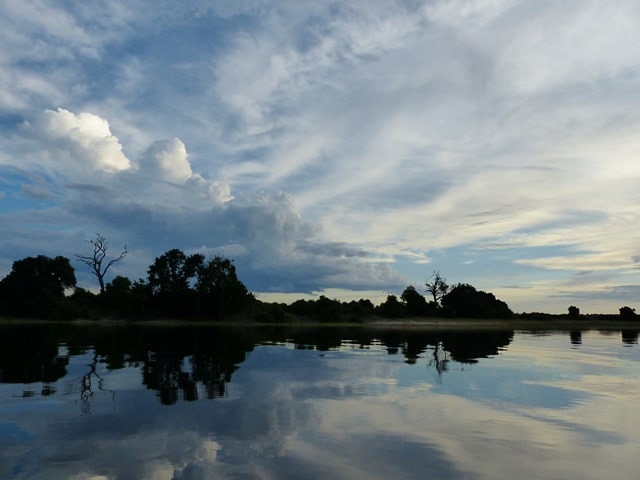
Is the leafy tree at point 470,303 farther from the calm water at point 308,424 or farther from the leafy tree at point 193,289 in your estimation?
the calm water at point 308,424

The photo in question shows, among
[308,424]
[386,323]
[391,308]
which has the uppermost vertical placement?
[391,308]

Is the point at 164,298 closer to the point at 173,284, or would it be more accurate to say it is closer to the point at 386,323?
the point at 173,284

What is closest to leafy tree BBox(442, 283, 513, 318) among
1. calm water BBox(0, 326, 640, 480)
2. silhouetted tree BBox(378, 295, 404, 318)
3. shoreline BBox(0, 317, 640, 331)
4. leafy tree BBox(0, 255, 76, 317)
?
shoreline BBox(0, 317, 640, 331)

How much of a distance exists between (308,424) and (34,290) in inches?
4467

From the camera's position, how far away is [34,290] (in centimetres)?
10775

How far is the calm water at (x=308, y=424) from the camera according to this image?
418 inches

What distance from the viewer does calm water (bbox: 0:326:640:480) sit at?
10625 mm

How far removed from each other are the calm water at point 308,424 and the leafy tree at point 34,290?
301ft

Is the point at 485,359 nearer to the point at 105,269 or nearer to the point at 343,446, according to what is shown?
the point at 343,446

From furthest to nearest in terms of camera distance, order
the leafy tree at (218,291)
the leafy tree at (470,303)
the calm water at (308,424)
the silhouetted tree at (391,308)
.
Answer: the leafy tree at (470,303) < the silhouetted tree at (391,308) < the leafy tree at (218,291) < the calm water at (308,424)

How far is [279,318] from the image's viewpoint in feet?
449

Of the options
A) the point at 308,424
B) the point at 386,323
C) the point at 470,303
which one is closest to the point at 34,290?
the point at 386,323

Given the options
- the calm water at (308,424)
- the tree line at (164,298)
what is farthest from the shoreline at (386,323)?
the calm water at (308,424)

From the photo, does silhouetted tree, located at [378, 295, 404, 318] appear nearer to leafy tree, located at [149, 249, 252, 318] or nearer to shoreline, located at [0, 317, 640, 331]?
shoreline, located at [0, 317, 640, 331]
